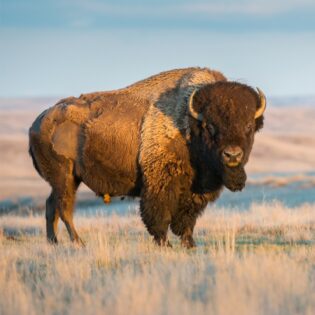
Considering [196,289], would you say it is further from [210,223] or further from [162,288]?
[210,223]

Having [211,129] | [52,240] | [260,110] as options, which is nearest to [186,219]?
[211,129]

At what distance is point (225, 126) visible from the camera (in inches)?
420

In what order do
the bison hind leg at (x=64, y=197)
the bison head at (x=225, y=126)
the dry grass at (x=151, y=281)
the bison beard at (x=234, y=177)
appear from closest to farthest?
the dry grass at (x=151, y=281), the bison head at (x=225, y=126), the bison beard at (x=234, y=177), the bison hind leg at (x=64, y=197)

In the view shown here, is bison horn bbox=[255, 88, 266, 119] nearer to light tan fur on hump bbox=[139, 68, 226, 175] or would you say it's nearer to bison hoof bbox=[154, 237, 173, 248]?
light tan fur on hump bbox=[139, 68, 226, 175]

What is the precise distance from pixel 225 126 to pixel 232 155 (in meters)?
0.40

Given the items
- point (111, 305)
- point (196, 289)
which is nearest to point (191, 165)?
point (196, 289)

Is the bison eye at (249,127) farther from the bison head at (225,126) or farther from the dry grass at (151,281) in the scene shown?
the dry grass at (151,281)

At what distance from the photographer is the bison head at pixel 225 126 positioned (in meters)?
10.6

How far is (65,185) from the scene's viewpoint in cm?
1279

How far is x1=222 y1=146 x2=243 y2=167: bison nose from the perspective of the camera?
10.5 metres

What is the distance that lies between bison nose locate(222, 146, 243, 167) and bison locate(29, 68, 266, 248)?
12 millimetres

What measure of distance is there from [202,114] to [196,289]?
13.4 ft

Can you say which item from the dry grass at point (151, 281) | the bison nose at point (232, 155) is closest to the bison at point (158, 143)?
the bison nose at point (232, 155)

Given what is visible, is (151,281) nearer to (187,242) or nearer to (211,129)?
(211,129)
